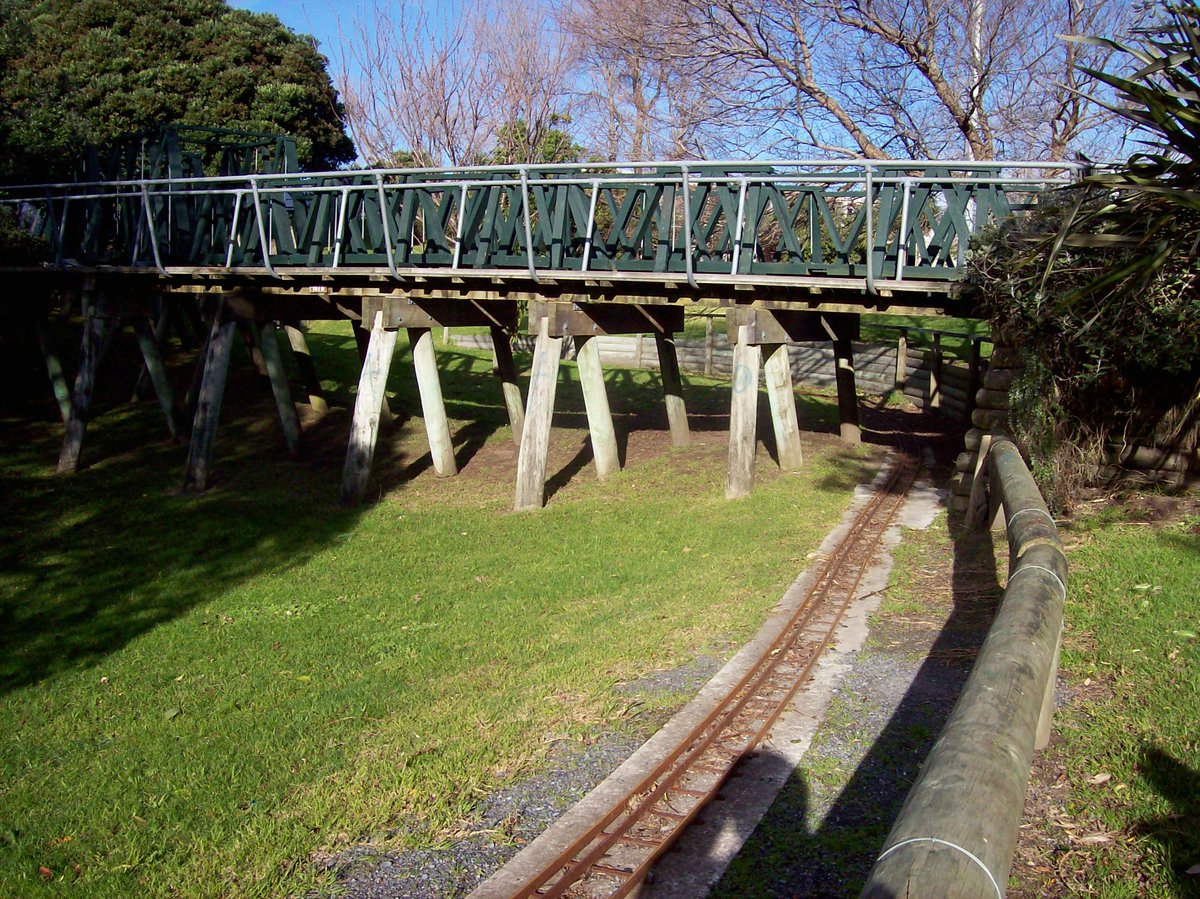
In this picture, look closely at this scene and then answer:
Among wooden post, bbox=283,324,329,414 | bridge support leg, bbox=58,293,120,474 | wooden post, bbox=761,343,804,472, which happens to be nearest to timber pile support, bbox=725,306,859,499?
wooden post, bbox=761,343,804,472

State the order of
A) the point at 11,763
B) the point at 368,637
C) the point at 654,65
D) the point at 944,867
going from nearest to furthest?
the point at 944,867 < the point at 11,763 < the point at 368,637 < the point at 654,65

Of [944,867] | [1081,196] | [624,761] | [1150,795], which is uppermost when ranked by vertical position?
[1081,196]

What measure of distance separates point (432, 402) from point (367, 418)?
1016mm

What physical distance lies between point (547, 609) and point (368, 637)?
1391 millimetres

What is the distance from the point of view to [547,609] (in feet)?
27.5

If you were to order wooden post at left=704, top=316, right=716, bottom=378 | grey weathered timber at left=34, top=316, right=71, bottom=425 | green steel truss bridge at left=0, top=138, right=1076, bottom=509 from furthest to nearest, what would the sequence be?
wooden post at left=704, top=316, right=716, bottom=378, grey weathered timber at left=34, top=316, right=71, bottom=425, green steel truss bridge at left=0, top=138, right=1076, bottom=509

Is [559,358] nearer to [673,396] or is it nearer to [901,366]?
[673,396]

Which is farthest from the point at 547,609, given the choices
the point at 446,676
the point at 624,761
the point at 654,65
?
the point at 654,65

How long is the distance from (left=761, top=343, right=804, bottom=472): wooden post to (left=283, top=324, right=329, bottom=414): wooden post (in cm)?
836

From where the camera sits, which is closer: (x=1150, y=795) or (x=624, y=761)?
(x=1150, y=795)

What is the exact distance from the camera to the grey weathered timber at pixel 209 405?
14.1m

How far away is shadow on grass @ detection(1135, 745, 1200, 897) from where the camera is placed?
12.3 feet

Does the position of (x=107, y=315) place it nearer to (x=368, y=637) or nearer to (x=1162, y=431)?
(x=368, y=637)

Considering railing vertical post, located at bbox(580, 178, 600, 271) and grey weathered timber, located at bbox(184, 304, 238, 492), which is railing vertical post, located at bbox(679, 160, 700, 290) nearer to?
railing vertical post, located at bbox(580, 178, 600, 271)
